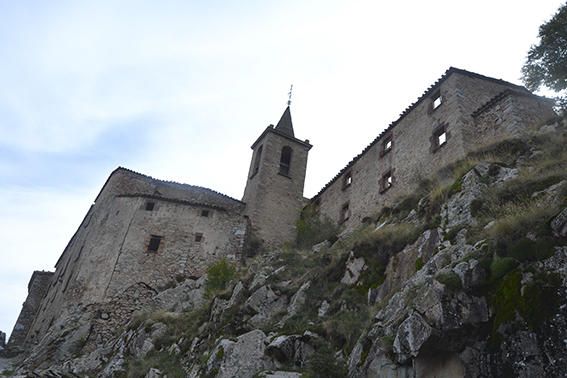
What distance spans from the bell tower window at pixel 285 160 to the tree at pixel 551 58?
15.6 m

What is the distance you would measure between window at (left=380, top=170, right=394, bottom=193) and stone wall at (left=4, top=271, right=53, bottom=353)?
2277cm

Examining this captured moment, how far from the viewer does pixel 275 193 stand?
27703 millimetres

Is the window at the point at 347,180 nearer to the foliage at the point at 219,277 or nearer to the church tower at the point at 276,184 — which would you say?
the church tower at the point at 276,184

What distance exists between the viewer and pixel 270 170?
28344 millimetres

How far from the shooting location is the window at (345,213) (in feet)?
76.7

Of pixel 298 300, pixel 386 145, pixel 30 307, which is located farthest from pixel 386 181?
pixel 30 307

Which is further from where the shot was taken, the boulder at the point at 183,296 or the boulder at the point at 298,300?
the boulder at the point at 183,296

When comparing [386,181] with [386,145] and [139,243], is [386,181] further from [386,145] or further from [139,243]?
[139,243]

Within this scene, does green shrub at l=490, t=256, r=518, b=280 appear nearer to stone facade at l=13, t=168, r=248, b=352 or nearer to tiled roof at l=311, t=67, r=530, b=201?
tiled roof at l=311, t=67, r=530, b=201

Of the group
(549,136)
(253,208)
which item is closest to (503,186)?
(549,136)

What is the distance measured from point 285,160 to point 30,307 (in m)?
20.3

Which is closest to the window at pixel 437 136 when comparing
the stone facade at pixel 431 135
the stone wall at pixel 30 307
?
the stone facade at pixel 431 135

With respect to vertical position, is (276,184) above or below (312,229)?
above

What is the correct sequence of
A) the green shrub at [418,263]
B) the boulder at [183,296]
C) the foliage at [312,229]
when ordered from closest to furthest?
1. the green shrub at [418,263]
2. the boulder at [183,296]
3. the foliage at [312,229]
